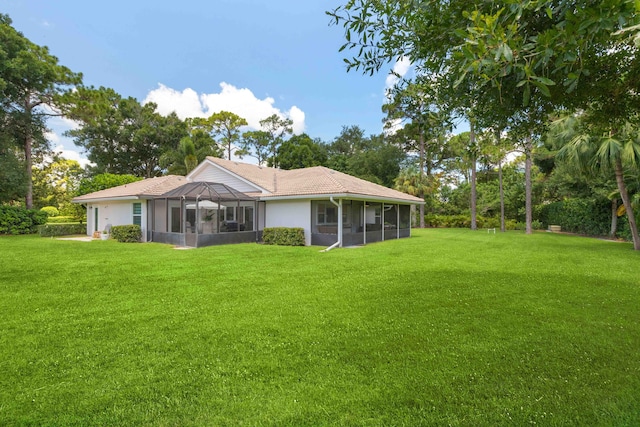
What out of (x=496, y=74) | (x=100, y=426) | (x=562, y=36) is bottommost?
(x=100, y=426)

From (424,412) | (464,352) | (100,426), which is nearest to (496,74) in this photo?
(424,412)

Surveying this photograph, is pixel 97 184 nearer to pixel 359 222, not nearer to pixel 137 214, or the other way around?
pixel 137 214

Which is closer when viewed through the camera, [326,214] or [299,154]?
[326,214]

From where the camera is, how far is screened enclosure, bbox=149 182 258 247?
580 inches

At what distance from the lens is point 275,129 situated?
134 feet

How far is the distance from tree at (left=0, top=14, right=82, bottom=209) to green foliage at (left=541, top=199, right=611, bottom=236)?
123ft

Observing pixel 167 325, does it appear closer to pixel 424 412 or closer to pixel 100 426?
pixel 100 426

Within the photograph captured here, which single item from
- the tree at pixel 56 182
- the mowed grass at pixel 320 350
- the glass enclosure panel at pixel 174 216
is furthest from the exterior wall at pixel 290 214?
the tree at pixel 56 182

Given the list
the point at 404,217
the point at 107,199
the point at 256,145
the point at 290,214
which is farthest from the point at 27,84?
the point at 404,217

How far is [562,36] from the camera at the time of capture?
211cm

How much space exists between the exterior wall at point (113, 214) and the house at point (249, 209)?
0.17 feet

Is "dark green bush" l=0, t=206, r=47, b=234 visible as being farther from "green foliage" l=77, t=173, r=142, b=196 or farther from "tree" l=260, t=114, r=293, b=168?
"tree" l=260, t=114, r=293, b=168

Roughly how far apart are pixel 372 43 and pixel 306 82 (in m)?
18.6

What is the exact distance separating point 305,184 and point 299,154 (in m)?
20.1
